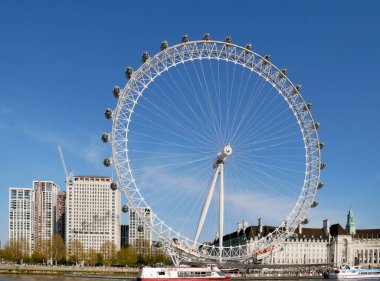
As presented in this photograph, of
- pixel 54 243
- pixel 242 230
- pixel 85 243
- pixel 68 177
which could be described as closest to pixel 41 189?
pixel 68 177

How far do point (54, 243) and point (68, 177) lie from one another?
5430 centimetres

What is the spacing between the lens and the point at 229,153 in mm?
49156

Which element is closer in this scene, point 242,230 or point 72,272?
point 72,272

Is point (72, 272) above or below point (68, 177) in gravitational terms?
below

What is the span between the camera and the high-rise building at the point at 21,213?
187125 mm

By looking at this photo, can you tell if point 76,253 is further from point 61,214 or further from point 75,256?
point 61,214

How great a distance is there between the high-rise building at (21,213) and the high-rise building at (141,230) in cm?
3419

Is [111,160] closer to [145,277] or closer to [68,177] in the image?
[145,277]

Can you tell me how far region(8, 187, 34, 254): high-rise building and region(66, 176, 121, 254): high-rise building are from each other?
71.8ft

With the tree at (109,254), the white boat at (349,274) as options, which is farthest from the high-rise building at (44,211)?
the white boat at (349,274)

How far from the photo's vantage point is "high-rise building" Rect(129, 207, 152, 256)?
1875 inches

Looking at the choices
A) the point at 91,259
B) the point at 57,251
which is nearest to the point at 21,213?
the point at 57,251

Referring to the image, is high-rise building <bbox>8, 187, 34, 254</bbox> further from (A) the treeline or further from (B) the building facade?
(B) the building facade

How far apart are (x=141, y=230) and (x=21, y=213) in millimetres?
151560
